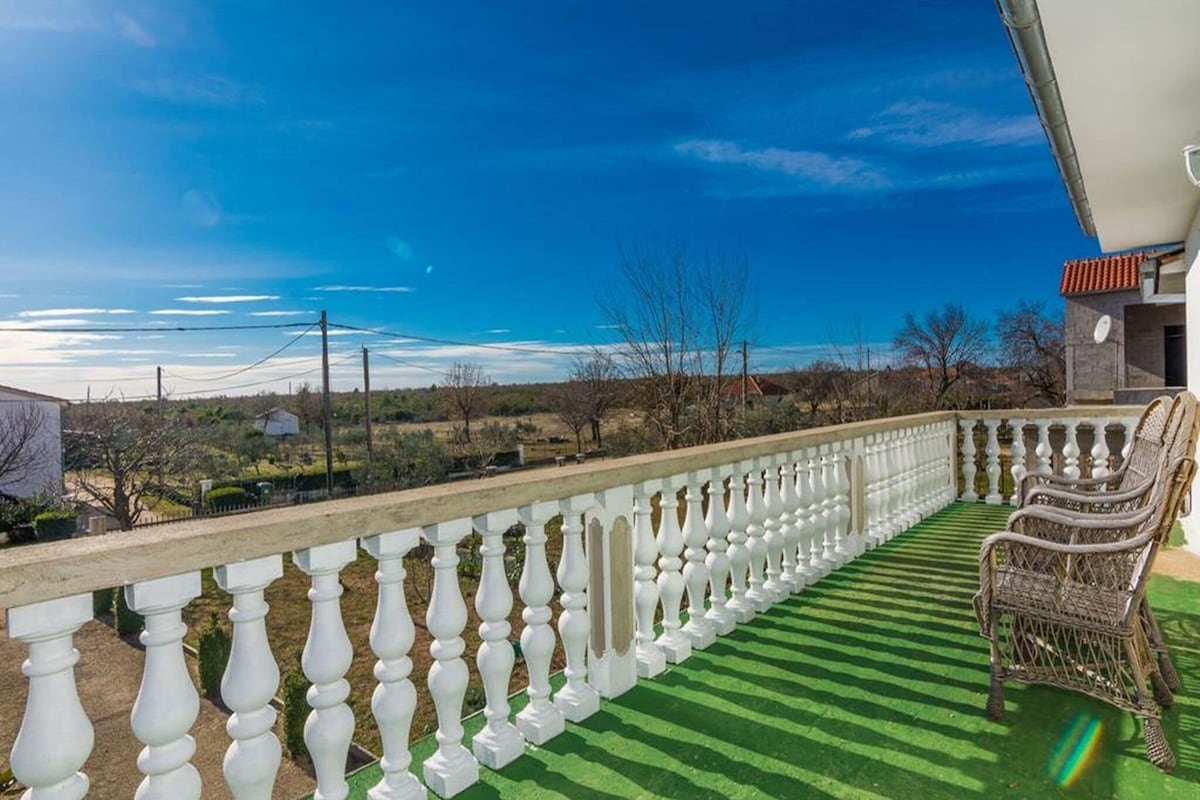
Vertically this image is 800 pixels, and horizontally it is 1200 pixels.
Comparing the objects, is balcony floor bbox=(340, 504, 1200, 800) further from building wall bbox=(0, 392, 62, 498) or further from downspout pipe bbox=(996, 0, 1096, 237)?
building wall bbox=(0, 392, 62, 498)

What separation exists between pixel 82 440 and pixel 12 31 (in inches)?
574

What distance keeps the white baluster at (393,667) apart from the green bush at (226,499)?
61.5ft

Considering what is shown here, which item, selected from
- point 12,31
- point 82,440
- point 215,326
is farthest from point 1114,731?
point 215,326

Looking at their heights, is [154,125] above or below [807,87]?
above

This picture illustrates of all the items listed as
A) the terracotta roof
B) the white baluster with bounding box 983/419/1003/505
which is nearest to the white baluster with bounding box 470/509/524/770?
the white baluster with bounding box 983/419/1003/505

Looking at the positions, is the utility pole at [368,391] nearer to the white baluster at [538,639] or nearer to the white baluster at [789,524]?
the white baluster at [789,524]

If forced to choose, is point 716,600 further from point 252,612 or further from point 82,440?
point 82,440

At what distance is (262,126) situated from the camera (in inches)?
530

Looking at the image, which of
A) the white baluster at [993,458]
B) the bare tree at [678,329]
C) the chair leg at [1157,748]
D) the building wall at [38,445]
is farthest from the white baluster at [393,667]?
the building wall at [38,445]

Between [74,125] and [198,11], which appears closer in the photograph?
[198,11]

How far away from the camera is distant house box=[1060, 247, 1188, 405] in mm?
13359

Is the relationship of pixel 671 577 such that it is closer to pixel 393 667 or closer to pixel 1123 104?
pixel 393 667

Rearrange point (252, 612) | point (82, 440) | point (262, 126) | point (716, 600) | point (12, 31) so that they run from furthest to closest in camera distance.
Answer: point (82, 440)
point (262, 126)
point (12, 31)
point (716, 600)
point (252, 612)

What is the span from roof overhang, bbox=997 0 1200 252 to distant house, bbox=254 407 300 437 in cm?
3178
